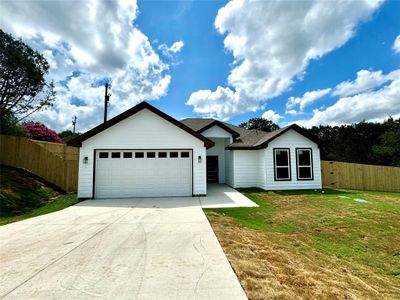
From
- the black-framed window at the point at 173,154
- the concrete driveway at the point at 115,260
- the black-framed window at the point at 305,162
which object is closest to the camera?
the concrete driveway at the point at 115,260

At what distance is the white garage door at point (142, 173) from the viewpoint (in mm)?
10977

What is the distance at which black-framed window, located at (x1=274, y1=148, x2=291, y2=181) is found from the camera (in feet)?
45.4

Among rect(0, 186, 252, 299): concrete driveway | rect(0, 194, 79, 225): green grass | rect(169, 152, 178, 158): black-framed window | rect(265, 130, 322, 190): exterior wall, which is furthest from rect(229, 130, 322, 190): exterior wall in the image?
rect(0, 194, 79, 225): green grass

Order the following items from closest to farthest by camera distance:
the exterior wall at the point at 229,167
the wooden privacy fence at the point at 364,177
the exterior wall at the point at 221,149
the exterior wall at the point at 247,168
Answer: the exterior wall at the point at 247,168, the exterior wall at the point at 229,167, the wooden privacy fence at the point at 364,177, the exterior wall at the point at 221,149

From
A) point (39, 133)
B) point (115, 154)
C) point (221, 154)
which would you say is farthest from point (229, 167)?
point (39, 133)

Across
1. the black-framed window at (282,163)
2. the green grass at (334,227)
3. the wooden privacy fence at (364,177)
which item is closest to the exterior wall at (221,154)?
the black-framed window at (282,163)

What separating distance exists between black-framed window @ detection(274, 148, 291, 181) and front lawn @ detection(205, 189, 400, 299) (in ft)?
17.7

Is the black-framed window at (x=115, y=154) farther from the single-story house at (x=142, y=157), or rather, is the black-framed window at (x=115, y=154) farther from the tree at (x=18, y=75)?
the tree at (x=18, y=75)

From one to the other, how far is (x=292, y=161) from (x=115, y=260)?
1270cm

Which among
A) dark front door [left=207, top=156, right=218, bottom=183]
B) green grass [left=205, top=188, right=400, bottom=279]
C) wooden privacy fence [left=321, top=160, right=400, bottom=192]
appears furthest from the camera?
dark front door [left=207, top=156, right=218, bottom=183]

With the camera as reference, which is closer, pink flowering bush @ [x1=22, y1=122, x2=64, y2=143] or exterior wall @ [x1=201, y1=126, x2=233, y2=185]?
exterior wall @ [x1=201, y1=126, x2=233, y2=185]

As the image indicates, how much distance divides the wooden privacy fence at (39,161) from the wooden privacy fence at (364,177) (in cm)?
1803

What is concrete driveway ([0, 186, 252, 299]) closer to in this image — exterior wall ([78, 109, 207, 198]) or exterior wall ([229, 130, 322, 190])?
exterior wall ([78, 109, 207, 198])

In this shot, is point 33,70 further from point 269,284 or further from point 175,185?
point 269,284
